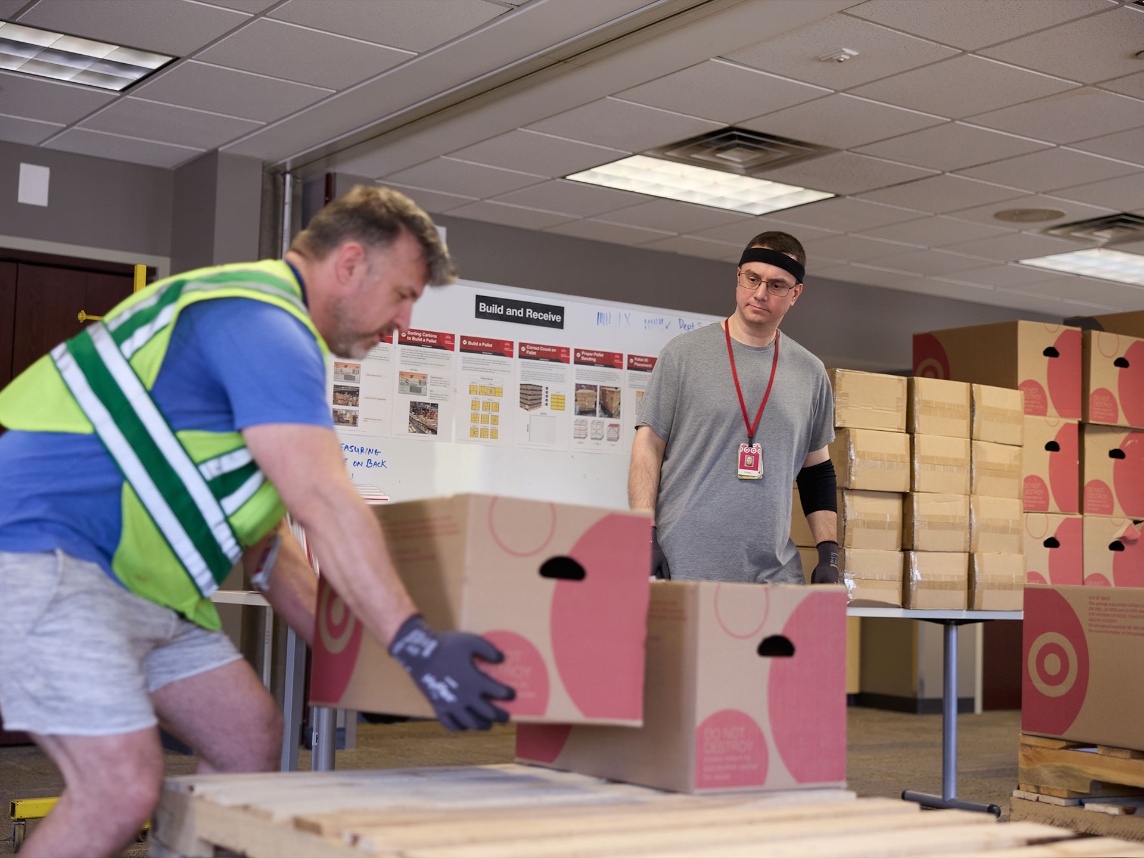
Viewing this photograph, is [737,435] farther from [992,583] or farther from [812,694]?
[992,583]

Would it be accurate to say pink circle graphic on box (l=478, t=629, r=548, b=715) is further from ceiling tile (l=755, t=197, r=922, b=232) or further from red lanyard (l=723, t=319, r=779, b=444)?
ceiling tile (l=755, t=197, r=922, b=232)

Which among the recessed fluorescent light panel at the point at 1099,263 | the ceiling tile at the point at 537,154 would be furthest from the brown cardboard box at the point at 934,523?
the recessed fluorescent light panel at the point at 1099,263

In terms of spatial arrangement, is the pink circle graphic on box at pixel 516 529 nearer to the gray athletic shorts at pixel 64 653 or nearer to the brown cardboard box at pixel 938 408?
the gray athletic shorts at pixel 64 653

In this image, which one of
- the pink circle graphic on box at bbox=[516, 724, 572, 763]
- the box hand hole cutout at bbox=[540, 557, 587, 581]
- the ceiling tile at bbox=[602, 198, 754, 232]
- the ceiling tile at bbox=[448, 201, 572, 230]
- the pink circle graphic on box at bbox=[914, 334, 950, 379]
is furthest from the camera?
the ceiling tile at bbox=[448, 201, 572, 230]

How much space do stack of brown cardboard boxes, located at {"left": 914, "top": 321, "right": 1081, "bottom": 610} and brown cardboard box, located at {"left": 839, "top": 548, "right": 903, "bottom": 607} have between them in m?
0.54

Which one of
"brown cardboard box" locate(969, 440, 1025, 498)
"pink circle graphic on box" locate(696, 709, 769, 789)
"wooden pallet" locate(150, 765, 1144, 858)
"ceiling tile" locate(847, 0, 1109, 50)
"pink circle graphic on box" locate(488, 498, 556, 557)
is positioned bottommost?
"wooden pallet" locate(150, 765, 1144, 858)

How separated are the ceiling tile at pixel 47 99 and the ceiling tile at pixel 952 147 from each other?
323cm

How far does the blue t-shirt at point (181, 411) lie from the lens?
1.53 metres

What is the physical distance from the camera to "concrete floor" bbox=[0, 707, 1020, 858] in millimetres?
5000

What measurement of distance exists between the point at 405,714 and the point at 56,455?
1.71 ft

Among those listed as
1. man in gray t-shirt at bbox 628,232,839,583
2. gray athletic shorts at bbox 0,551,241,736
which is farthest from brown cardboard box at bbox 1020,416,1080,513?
gray athletic shorts at bbox 0,551,241,736

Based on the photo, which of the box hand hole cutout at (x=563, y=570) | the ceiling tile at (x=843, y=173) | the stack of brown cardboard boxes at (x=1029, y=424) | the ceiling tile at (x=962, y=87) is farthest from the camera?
the ceiling tile at (x=843, y=173)

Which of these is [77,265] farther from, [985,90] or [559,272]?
[985,90]

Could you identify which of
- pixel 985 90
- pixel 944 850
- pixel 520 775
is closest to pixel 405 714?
pixel 520 775
